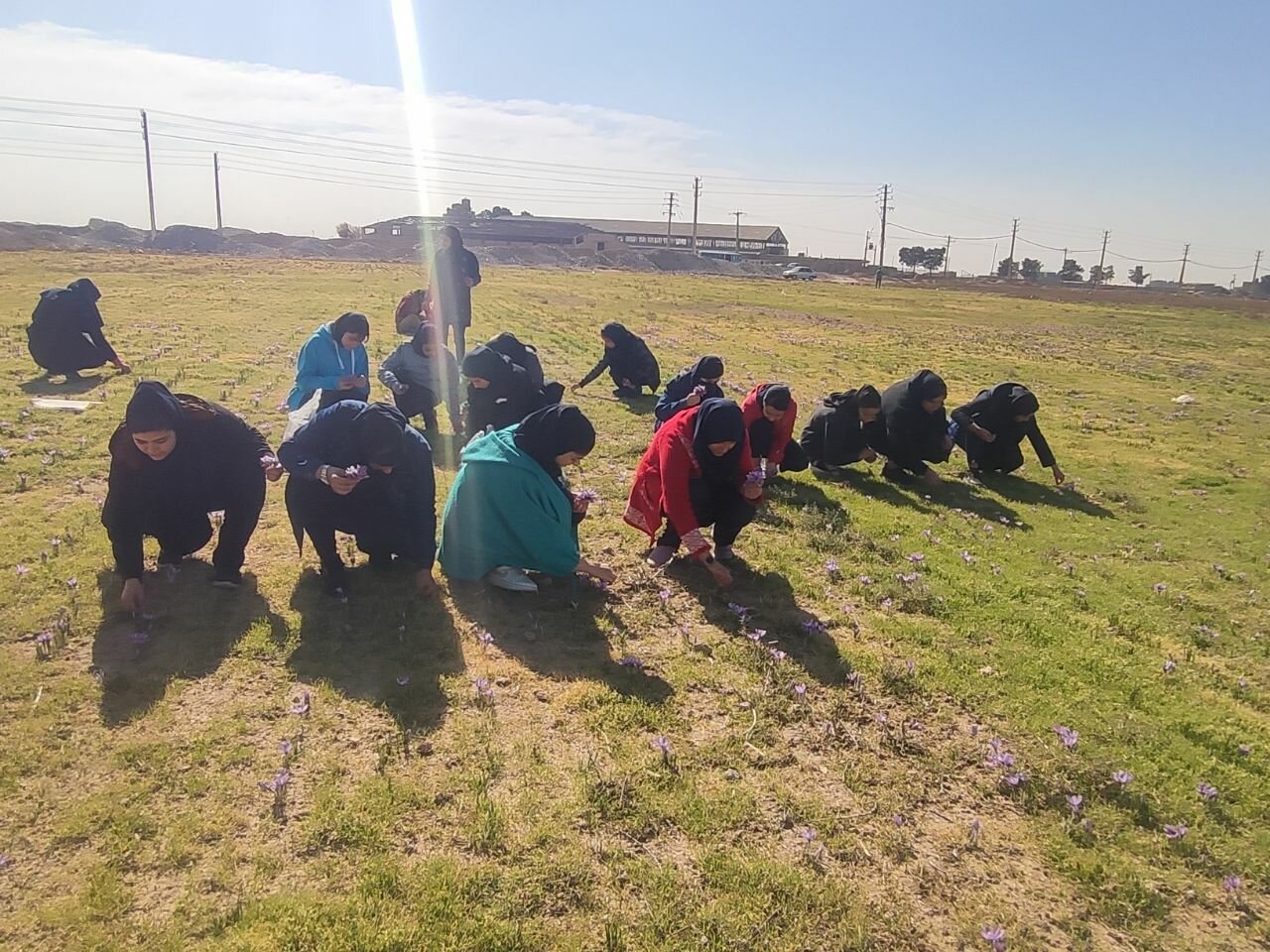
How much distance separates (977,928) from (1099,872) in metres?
0.70

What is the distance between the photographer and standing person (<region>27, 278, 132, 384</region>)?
11727mm

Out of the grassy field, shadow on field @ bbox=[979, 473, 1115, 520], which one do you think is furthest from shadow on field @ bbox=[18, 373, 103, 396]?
shadow on field @ bbox=[979, 473, 1115, 520]

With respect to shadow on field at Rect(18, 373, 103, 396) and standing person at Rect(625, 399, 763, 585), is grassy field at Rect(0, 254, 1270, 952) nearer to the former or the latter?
standing person at Rect(625, 399, 763, 585)

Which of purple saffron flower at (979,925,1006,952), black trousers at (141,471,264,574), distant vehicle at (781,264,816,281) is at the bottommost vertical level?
purple saffron flower at (979,925,1006,952)

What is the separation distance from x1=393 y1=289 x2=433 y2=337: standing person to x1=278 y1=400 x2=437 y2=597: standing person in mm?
5159

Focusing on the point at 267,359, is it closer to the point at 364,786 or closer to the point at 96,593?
the point at 96,593

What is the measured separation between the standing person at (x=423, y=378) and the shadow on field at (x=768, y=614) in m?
4.70

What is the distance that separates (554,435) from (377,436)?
115cm

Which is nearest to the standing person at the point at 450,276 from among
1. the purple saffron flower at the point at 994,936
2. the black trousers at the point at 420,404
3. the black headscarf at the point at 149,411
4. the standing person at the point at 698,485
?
the black trousers at the point at 420,404

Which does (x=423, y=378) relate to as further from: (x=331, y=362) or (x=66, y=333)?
(x=66, y=333)

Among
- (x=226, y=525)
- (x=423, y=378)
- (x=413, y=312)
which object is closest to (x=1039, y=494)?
(x=423, y=378)

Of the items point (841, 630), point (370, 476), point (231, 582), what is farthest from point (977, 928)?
point (231, 582)

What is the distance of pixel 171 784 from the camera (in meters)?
3.59

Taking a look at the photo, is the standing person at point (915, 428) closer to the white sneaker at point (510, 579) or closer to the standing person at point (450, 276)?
the white sneaker at point (510, 579)
